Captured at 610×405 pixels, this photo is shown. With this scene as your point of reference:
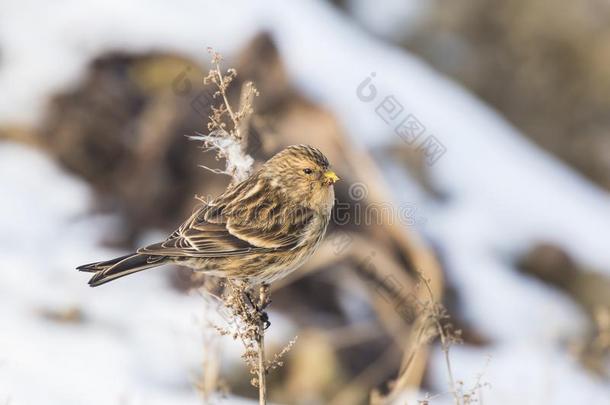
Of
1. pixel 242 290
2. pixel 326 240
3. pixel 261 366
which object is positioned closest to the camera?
pixel 261 366

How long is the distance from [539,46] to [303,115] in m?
5.88

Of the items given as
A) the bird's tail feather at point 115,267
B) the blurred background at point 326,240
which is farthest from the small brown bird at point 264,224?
the blurred background at point 326,240

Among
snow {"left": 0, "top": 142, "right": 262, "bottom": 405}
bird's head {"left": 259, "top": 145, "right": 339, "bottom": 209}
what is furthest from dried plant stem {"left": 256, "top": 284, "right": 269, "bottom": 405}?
snow {"left": 0, "top": 142, "right": 262, "bottom": 405}

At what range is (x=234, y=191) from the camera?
4391 mm

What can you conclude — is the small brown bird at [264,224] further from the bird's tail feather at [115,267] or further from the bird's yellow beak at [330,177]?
the bird's tail feather at [115,267]

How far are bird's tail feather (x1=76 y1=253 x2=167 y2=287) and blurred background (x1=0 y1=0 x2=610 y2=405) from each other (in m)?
1.27

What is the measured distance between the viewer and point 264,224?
4.51 m

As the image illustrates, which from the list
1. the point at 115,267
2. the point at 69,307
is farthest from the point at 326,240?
the point at 115,267

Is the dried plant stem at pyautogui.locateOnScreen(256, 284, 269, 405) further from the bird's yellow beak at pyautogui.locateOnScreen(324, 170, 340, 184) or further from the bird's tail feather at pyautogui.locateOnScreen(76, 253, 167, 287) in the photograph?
the bird's yellow beak at pyautogui.locateOnScreen(324, 170, 340, 184)

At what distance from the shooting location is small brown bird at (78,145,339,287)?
170 inches

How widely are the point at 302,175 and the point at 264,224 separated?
336 millimetres

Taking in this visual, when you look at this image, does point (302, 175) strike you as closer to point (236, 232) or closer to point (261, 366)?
point (236, 232)

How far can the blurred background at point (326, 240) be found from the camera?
5902mm

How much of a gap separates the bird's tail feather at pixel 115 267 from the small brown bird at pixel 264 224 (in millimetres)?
147
